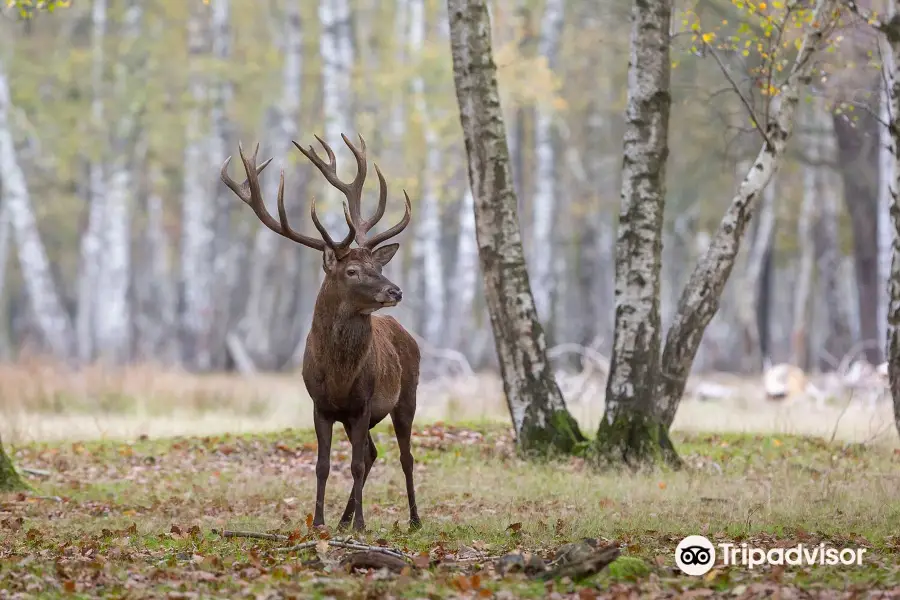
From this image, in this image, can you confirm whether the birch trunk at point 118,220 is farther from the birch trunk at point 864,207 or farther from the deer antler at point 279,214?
the deer antler at point 279,214

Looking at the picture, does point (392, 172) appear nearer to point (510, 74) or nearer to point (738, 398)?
point (510, 74)

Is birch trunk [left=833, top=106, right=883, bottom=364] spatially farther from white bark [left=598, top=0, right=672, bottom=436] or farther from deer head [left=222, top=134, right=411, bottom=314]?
deer head [left=222, top=134, right=411, bottom=314]

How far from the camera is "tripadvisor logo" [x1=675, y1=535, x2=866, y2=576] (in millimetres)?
7203

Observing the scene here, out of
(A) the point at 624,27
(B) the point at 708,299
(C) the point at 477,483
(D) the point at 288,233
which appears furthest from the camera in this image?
(A) the point at 624,27

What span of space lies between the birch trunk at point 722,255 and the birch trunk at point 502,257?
3.67 feet

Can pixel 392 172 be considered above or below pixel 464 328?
above

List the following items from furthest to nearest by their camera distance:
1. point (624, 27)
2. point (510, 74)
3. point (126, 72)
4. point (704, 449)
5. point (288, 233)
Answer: point (126, 72) → point (624, 27) → point (510, 74) → point (704, 449) → point (288, 233)

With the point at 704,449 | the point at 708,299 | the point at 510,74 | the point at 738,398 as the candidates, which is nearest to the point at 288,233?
the point at 708,299

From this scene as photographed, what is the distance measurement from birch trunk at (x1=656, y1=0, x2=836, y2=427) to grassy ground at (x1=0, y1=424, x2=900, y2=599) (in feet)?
3.29

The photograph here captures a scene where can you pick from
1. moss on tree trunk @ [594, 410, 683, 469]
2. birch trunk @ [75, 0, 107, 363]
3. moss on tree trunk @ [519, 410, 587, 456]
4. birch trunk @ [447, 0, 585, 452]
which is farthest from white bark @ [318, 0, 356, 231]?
moss on tree trunk @ [594, 410, 683, 469]

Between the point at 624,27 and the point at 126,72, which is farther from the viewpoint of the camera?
the point at 126,72

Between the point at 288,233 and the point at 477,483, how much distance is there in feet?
10.8

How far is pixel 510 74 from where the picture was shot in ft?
81.9

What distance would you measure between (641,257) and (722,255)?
0.73 meters
